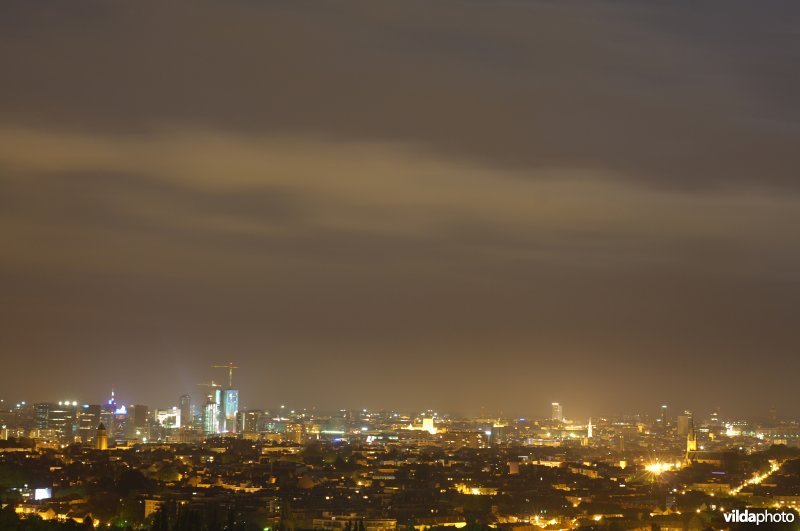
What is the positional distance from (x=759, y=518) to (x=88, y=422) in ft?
346

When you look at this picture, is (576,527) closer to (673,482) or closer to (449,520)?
(449,520)

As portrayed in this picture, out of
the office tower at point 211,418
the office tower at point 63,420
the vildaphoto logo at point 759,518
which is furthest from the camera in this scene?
the office tower at point 211,418

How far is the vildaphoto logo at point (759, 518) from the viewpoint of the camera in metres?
53.2

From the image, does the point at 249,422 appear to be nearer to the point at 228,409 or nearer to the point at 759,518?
the point at 228,409

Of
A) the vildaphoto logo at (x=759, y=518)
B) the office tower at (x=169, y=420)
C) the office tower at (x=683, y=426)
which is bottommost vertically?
the vildaphoto logo at (x=759, y=518)

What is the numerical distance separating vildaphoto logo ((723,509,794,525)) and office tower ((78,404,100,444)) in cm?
9101

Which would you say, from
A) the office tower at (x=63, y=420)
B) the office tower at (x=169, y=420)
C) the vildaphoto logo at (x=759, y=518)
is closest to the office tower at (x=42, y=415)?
the office tower at (x=63, y=420)

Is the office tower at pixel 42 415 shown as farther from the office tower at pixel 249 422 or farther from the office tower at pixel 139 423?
the office tower at pixel 249 422

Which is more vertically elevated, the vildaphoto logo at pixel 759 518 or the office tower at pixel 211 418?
the office tower at pixel 211 418

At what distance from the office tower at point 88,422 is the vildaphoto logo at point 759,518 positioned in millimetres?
91013

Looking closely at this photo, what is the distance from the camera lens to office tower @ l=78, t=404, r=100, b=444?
146 m

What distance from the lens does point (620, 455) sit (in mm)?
128750

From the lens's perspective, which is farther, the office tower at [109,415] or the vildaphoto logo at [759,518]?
the office tower at [109,415]

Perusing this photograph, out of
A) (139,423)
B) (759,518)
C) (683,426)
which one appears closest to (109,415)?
(139,423)
